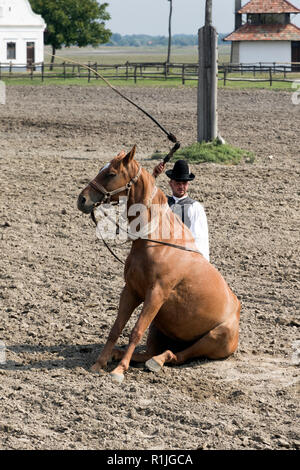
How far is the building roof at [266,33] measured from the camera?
54.3m

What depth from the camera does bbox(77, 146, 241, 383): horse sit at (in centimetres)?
567

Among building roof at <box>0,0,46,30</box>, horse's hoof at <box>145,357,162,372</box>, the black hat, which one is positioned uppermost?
building roof at <box>0,0,46,30</box>

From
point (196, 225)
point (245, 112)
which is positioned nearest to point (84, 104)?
point (245, 112)

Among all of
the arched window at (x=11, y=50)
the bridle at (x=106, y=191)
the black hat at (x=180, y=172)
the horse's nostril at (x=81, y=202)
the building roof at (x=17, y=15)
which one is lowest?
the horse's nostril at (x=81, y=202)

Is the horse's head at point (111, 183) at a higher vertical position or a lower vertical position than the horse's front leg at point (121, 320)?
higher

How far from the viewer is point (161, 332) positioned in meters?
6.25

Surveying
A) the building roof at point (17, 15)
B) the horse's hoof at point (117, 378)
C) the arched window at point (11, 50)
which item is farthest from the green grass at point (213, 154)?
the building roof at point (17, 15)

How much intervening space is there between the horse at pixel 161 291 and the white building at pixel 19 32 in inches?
1940

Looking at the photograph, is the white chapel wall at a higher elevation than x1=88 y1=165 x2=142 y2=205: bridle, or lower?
higher

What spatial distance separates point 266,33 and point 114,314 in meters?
50.8

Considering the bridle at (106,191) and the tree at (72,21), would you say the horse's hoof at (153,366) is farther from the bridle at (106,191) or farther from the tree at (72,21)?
the tree at (72,21)

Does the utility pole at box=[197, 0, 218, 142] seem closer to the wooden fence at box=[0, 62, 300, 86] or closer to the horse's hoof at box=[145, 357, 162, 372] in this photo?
the horse's hoof at box=[145, 357, 162, 372]

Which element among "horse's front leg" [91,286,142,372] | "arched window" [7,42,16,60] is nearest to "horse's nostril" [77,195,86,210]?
"horse's front leg" [91,286,142,372]

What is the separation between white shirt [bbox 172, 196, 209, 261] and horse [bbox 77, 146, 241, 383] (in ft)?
1.07
